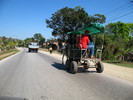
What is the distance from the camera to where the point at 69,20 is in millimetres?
43375

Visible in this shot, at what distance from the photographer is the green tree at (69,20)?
4225 cm

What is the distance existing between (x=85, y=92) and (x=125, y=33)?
48.2 metres

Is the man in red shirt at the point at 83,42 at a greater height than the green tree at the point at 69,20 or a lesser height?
lesser

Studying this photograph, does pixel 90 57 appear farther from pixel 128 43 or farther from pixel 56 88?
pixel 128 43

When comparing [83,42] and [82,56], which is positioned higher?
[83,42]

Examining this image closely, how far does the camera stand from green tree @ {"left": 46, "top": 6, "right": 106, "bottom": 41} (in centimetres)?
4225

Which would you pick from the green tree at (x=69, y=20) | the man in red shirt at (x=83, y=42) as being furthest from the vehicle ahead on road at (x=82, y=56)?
the green tree at (x=69, y=20)

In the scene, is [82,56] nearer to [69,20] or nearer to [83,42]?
[83,42]

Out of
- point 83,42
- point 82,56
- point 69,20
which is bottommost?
point 82,56

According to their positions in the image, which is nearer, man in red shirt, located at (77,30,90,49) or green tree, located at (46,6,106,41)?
man in red shirt, located at (77,30,90,49)

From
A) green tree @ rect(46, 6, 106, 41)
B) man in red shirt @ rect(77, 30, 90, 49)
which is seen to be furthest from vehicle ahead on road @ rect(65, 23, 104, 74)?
green tree @ rect(46, 6, 106, 41)

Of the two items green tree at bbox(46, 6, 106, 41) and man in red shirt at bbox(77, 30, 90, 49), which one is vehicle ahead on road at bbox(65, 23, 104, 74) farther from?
green tree at bbox(46, 6, 106, 41)

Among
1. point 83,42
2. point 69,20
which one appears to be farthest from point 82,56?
point 69,20

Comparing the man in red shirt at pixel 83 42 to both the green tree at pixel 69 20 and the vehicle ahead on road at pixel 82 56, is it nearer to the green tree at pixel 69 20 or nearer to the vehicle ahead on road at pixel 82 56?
the vehicle ahead on road at pixel 82 56
